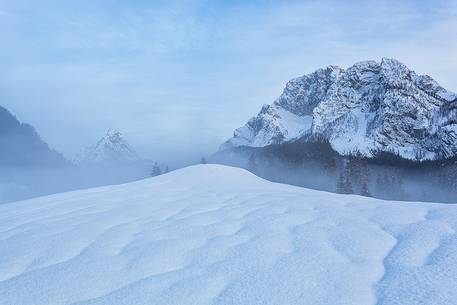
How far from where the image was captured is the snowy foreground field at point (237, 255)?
303 centimetres

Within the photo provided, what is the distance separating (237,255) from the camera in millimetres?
3785

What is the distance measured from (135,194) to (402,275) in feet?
19.6

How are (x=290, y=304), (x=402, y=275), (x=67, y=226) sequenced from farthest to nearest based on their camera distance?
(x=67, y=226)
(x=402, y=275)
(x=290, y=304)

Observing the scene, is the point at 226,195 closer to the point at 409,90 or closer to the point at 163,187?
the point at 163,187

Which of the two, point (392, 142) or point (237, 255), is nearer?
point (237, 255)

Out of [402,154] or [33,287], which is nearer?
[33,287]

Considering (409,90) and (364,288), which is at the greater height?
(409,90)

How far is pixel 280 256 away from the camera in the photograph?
371 centimetres

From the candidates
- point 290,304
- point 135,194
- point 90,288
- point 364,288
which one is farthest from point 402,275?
point 135,194

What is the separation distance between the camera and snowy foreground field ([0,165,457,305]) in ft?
9.93

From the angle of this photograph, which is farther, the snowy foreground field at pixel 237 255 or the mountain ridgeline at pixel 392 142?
the mountain ridgeline at pixel 392 142

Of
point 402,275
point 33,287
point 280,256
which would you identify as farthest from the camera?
point 280,256

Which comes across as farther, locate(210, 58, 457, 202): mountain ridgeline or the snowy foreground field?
locate(210, 58, 457, 202): mountain ridgeline

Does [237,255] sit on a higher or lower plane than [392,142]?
higher
